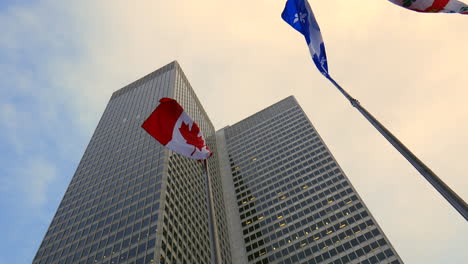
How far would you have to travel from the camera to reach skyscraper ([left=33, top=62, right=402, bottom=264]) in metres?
71.5

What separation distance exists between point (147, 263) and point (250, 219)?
55.3 m

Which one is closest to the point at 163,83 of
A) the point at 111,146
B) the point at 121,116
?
the point at 121,116

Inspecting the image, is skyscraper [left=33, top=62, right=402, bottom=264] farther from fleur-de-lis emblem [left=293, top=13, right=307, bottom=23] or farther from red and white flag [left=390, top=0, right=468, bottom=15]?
red and white flag [left=390, top=0, right=468, bottom=15]

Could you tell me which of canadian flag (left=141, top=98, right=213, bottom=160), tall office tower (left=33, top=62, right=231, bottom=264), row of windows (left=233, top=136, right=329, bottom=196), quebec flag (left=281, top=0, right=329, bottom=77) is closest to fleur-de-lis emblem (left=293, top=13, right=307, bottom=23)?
quebec flag (left=281, top=0, right=329, bottom=77)

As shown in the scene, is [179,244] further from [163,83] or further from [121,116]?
[163,83]

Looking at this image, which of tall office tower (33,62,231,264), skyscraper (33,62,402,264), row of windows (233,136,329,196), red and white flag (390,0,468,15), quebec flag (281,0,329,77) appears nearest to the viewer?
red and white flag (390,0,468,15)

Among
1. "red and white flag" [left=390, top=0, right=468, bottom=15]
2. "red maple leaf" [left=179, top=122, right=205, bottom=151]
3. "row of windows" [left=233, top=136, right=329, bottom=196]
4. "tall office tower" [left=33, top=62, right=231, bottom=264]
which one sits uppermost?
"row of windows" [left=233, top=136, right=329, bottom=196]

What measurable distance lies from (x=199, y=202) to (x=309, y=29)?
78463mm

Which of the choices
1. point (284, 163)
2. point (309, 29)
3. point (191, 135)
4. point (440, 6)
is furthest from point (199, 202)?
A: point (440, 6)

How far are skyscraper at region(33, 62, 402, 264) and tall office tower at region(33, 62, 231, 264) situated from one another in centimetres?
27

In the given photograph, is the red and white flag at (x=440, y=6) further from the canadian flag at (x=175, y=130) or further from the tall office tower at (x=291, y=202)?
the tall office tower at (x=291, y=202)

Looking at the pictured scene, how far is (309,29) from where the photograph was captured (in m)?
26.2

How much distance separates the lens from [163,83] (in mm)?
137250

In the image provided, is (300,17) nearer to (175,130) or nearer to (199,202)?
(175,130)
